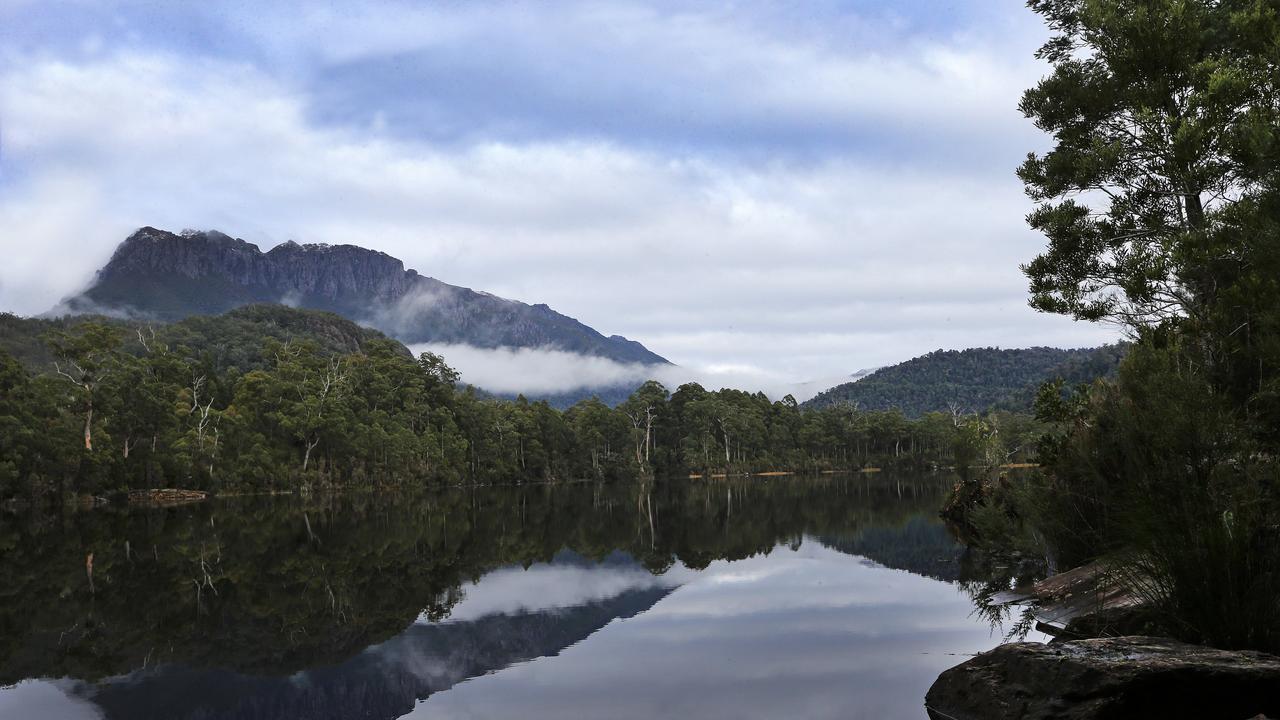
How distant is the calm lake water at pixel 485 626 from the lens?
10.5m

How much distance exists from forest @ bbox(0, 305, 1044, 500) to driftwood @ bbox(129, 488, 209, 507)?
Answer: 106 centimetres

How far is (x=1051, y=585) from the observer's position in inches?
587

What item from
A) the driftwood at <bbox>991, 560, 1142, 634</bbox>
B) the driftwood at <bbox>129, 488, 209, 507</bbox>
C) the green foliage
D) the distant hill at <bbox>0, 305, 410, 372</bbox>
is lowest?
the driftwood at <bbox>129, 488, 209, 507</bbox>

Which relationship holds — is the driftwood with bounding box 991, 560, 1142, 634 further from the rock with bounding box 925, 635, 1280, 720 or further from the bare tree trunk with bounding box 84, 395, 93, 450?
the bare tree trunk with bounding box 84, 395, 93, 450

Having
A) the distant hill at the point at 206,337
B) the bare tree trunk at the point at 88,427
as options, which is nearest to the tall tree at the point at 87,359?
the bare tree trunk at the point at 88,427

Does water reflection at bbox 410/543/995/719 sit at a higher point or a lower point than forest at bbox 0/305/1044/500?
lower

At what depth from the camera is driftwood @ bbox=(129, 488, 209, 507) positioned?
6109cm

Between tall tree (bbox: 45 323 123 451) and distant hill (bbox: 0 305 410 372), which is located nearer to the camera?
tall tree (bbox: 45 323 123 451)

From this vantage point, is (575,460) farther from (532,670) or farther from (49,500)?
(532,670)

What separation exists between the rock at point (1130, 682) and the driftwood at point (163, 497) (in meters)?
62.9

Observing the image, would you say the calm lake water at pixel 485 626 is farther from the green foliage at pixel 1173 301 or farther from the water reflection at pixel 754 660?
the green foliage at pixel 1173 301

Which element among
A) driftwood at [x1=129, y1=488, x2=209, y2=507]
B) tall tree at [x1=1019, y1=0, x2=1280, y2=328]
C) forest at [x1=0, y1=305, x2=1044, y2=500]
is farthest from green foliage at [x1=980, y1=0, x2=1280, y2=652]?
driftwood at [x1=129, y1=488, x2=209, y2=507]

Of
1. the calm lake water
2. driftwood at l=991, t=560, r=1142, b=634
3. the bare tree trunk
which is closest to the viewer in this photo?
the calm lake water

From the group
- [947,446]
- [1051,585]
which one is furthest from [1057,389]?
[947,446]
